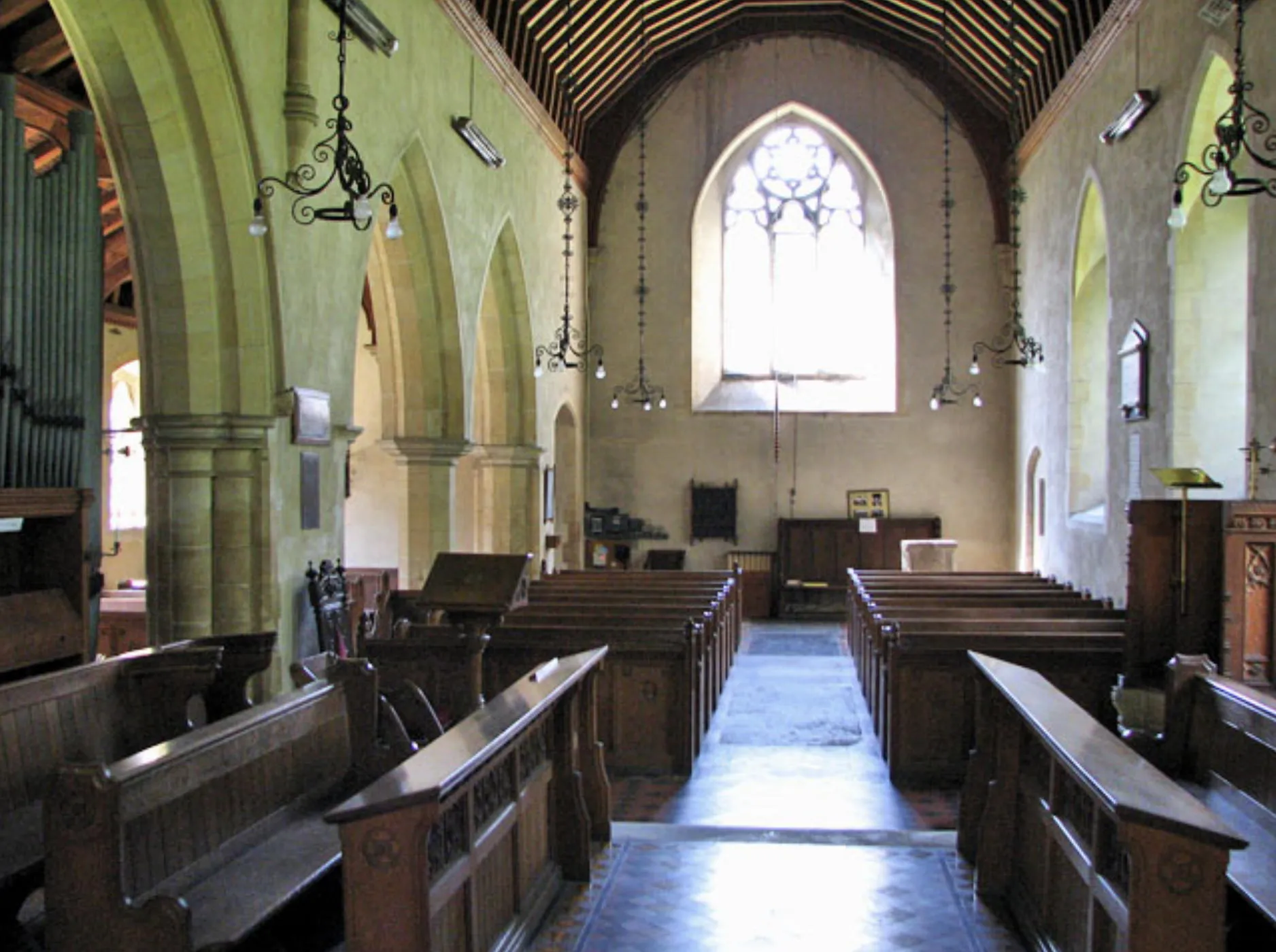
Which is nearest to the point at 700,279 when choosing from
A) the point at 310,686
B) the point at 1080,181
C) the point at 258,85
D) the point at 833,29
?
the point at 833,29

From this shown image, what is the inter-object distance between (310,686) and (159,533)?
2.85 metres

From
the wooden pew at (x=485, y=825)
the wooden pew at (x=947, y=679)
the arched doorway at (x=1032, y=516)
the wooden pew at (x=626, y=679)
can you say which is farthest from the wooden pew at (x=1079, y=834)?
the arched doorway at (x=1032, y=516)

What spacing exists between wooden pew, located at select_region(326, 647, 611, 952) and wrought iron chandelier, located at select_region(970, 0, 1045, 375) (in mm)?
9463

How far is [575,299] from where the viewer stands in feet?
49.9

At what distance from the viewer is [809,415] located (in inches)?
623

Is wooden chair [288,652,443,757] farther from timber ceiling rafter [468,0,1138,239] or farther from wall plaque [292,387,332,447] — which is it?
timber ceiling rafter [468,0,1138,239]

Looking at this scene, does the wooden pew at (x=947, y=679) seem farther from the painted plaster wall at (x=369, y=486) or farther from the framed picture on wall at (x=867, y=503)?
the painted plaster wall at (x=369, y=486)

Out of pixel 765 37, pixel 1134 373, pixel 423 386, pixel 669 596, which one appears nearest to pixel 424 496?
pixel 423 386

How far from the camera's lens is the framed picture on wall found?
15.7 metres

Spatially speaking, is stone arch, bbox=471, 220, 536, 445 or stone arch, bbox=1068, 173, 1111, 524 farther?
stone arch, bbox=471, 220, 536, 445

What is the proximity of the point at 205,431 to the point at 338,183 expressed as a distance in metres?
1.94

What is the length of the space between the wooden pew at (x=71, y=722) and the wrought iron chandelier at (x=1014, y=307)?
10.1m

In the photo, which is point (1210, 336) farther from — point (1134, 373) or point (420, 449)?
point (420, 449)

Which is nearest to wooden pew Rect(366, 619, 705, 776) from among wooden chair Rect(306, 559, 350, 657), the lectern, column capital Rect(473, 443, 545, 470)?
the lectern
